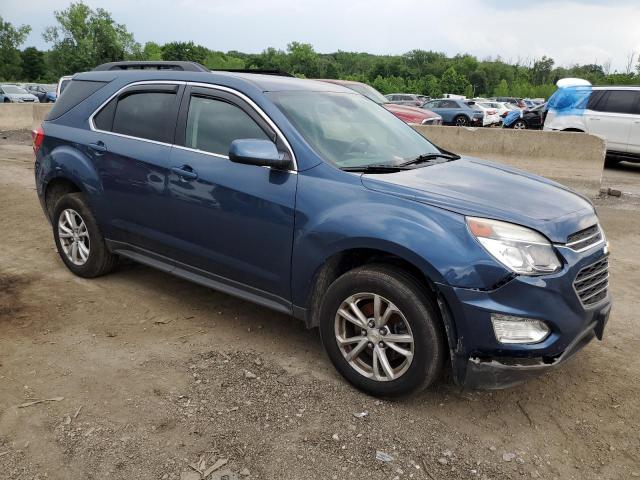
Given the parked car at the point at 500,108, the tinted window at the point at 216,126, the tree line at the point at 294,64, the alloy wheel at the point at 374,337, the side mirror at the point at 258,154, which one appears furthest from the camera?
the tree line at the point at 294,64

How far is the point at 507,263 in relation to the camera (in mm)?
2900

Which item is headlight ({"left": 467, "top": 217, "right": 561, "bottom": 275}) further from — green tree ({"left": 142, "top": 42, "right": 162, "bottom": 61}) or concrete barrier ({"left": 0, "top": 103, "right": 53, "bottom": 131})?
green tree ({"left": 142, "top": 42, "right": 162, "bottom": 61})

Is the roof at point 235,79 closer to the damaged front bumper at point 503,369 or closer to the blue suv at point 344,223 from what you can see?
the blue suv at point 344,223

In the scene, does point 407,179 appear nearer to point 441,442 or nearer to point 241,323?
point 441,442

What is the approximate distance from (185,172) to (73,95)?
1.84 metres

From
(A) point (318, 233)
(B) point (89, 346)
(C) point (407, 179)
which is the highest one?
(C) point (407, 179)

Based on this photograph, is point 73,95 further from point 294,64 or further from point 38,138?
point 294,64

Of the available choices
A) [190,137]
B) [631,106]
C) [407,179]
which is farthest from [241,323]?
[631,106]

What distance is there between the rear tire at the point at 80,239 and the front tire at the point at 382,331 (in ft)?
7.92

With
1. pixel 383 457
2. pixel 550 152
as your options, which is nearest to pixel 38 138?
pixel 383 457

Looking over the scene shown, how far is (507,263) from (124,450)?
2131 millimetres

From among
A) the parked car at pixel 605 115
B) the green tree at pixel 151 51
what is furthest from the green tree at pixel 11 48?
the parked car at pixel 605 115

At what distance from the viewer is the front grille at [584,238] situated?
10.2ft

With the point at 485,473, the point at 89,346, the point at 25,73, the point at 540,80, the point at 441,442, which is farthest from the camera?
the point at 540,80
